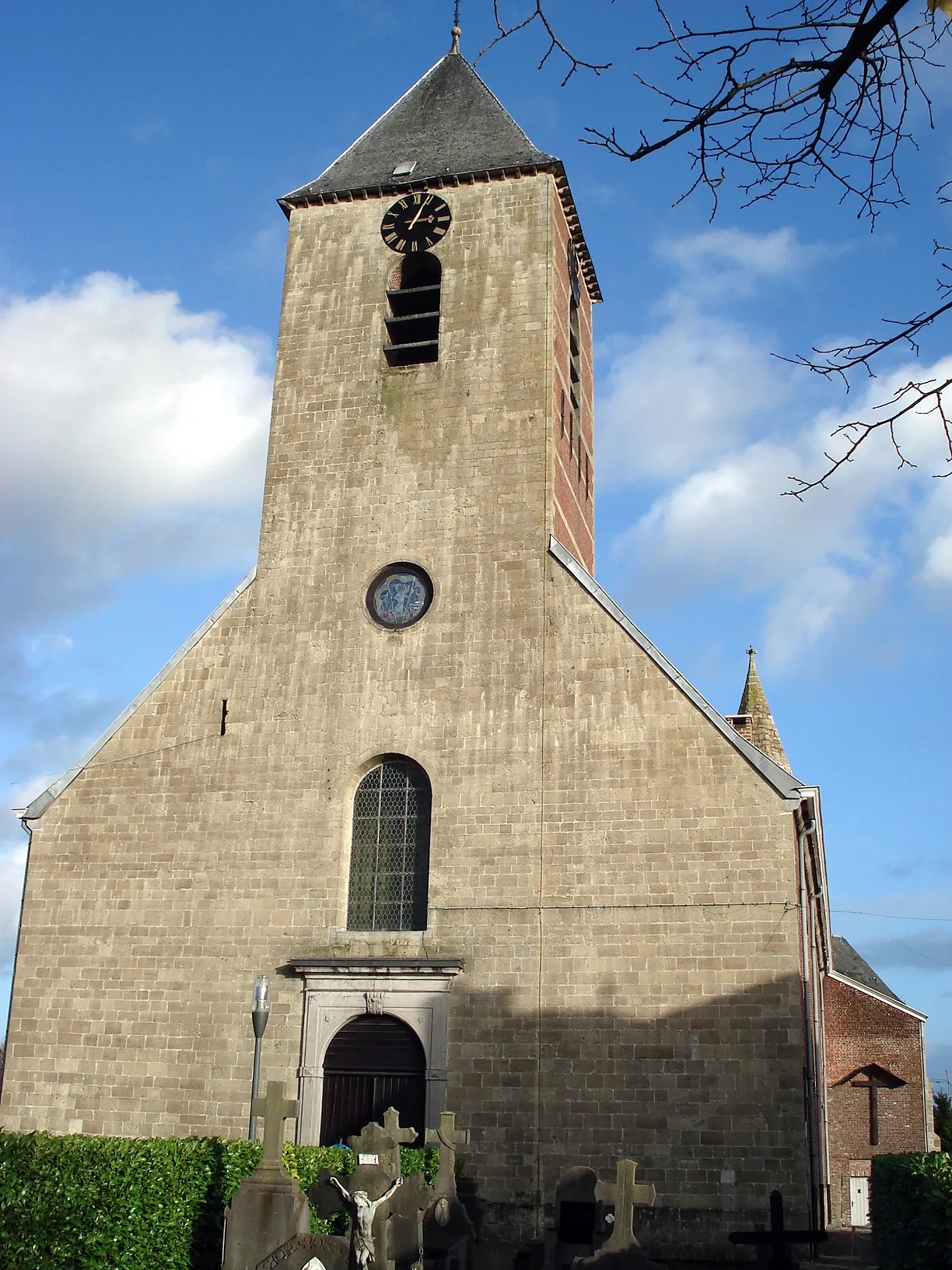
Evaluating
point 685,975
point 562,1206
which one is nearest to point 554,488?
point 685,975

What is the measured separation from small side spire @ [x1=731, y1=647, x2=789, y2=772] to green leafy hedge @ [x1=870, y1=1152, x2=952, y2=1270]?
1253 centimetres

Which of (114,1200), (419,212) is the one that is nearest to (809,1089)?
(114,1200)

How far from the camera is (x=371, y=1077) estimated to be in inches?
624

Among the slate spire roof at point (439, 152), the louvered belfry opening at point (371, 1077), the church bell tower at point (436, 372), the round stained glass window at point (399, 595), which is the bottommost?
the louvered belfry opening at point (371, 1077)

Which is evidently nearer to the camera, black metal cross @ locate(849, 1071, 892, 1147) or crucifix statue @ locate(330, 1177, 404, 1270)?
crucifix statue @ locate(330, 1177, 404, 1270)

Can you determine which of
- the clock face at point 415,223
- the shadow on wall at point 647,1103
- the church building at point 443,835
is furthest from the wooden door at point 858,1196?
the clock face at point 415,223

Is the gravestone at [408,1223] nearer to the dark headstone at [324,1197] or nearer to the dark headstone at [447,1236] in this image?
the dark headstone at [447,1236]

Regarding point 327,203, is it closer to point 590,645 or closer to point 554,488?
point 554,488

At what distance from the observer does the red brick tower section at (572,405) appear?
1947 cm

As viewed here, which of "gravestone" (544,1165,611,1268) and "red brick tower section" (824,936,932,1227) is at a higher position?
"red brick tower section" (824,936,932,1227)

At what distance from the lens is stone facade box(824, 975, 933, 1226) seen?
81.3 ft

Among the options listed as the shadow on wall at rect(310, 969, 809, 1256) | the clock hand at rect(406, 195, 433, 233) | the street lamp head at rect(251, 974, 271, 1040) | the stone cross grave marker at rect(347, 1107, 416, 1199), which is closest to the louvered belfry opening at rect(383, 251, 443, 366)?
the clock hand at rect(406, 195, 433, 233)

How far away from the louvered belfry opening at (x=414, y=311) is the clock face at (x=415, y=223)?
0.22 meters

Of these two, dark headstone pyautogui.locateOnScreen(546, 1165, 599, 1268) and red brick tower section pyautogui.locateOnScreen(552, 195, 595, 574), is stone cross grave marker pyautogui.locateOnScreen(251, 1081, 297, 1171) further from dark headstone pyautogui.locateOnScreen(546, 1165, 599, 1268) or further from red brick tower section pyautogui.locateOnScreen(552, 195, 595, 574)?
red brick tower section pyautogui.locateOnScreen(552, 195, 595, 574)
